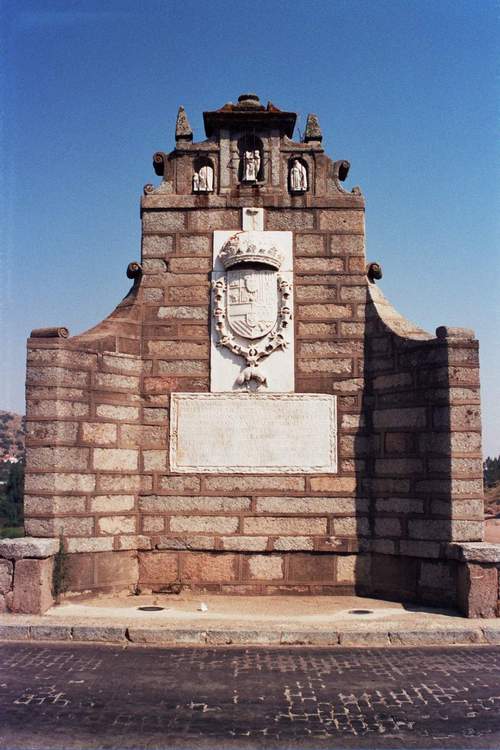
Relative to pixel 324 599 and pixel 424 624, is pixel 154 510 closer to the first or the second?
pixel 324 599

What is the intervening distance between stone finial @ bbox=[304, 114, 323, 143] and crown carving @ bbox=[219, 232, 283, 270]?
5.83ft

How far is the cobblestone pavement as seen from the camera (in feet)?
18.9

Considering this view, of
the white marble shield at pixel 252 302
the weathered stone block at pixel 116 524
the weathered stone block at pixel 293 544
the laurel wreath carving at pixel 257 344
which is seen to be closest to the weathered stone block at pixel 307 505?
the weathered stone block at pixel 293 544

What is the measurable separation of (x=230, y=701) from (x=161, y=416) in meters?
5.05

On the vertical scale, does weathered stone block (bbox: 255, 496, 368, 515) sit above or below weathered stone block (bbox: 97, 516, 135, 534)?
above

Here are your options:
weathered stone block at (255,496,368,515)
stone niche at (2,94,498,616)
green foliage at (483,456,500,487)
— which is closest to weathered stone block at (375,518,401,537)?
stone niche at (2,94,498,616)

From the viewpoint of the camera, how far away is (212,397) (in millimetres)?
10930

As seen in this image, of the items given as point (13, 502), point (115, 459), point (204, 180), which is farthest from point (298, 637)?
point (13, 502)

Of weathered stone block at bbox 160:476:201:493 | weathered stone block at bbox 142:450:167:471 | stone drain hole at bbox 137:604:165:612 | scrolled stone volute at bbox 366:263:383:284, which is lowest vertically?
stone drain hole at bbox 137:604:165:612

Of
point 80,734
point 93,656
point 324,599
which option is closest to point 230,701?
point 80,734

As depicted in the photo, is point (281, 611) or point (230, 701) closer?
point (230, 701)

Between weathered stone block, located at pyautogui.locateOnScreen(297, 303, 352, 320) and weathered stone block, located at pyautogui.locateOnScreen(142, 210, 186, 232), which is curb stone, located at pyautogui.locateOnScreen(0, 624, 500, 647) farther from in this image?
weathered stone block, located at pyautogui.locateOnScreen(142, 210, 186, 232)

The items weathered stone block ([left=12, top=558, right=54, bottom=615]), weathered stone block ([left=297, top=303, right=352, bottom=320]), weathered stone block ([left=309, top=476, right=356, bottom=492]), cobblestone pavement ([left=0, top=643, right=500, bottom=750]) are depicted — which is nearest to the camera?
cobblestone pavement ([left=0, top=643, right=500, bottom=750])

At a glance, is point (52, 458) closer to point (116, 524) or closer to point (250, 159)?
point (116, 524)
